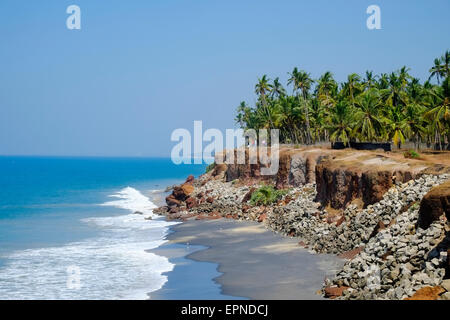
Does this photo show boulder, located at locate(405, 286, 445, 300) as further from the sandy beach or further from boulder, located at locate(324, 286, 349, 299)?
the sandy beach

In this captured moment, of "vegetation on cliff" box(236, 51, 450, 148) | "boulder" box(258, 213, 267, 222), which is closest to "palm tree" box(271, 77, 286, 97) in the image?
"vegetation on cliff" box(236, 51, 450, 148)

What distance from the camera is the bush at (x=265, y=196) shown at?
170 ft

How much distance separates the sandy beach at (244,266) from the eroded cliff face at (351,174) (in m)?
5.13

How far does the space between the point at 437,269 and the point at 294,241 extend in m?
17.8

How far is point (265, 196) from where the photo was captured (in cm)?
5328

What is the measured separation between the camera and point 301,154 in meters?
54.3

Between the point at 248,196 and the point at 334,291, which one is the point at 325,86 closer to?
the point at 248,196

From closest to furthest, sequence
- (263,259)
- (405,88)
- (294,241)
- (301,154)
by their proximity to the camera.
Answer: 1. (263,259)
2. (294,241)
3. (301,154)
4. (405,88)

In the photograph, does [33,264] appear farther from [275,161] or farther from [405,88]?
[405,88]

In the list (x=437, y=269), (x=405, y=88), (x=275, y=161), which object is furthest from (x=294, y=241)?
(x=405, y=88)

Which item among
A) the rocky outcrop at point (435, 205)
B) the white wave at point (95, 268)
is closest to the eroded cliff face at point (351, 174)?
the rocky outcrop at point (435, 205)

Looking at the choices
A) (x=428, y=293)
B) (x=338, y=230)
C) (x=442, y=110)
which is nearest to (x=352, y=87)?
(x=442, y=110)

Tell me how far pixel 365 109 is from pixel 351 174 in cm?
3219

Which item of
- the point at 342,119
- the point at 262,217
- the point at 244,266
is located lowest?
the point at 244,266
